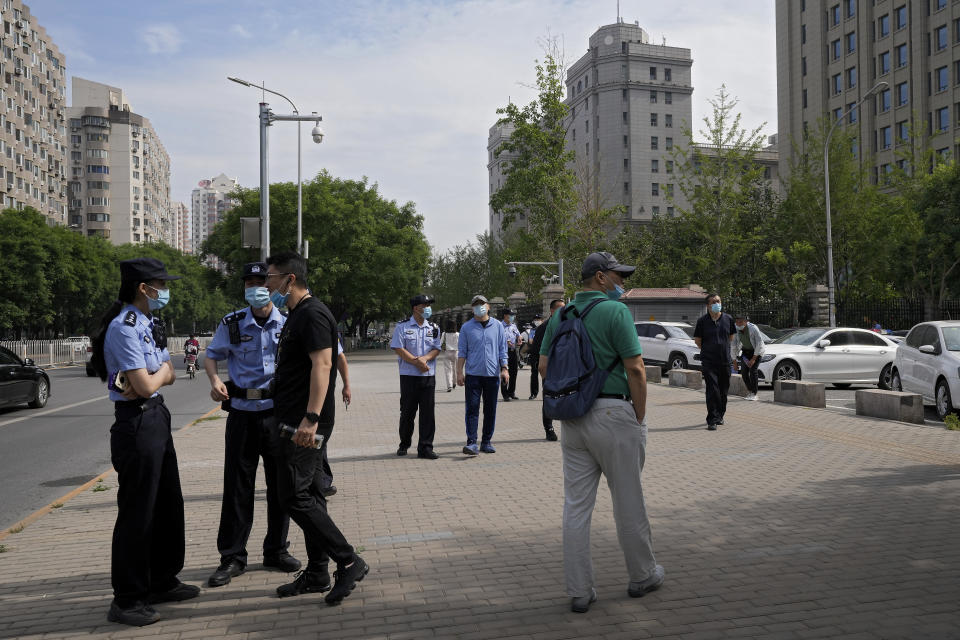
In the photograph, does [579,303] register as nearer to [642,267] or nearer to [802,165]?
[802,165]

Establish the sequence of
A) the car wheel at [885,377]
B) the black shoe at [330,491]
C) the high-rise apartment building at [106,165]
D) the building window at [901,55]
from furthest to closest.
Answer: the high-rise apartment building at [106,165] → the building window at [901,55] → the car wheel at [885,377] → the black shoe at [330,491]

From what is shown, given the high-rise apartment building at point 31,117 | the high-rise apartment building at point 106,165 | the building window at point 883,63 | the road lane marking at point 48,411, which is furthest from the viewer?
the high-rise apartment building at point 106,165

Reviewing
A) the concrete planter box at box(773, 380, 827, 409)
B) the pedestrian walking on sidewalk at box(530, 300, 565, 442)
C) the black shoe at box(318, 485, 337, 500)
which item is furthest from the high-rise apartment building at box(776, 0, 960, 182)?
the black shoe at box(318, 485, 337, 500)

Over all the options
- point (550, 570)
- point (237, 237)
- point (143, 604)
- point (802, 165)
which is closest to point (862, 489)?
point (550, 570)

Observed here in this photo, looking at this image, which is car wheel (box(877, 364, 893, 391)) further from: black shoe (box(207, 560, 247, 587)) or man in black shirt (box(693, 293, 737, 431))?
black shoe (box(207, 560, 247, 587))

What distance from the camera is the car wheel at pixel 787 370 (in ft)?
58.5

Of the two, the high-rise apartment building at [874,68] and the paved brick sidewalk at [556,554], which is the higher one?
the high-rise apartment building at [874,68]

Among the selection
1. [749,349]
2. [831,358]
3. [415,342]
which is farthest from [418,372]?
[831,358]

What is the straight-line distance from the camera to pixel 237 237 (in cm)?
4609

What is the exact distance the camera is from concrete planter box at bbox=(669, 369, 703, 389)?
18592 mm

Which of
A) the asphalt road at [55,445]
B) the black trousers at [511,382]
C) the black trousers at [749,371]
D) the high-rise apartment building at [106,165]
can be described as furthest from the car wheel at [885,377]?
the high-rise apartment building at [106,165]

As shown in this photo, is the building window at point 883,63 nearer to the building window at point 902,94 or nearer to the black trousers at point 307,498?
the building window at point 902,94

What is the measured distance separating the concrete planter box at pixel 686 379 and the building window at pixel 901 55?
46.2 m

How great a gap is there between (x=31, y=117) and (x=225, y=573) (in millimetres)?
85074
